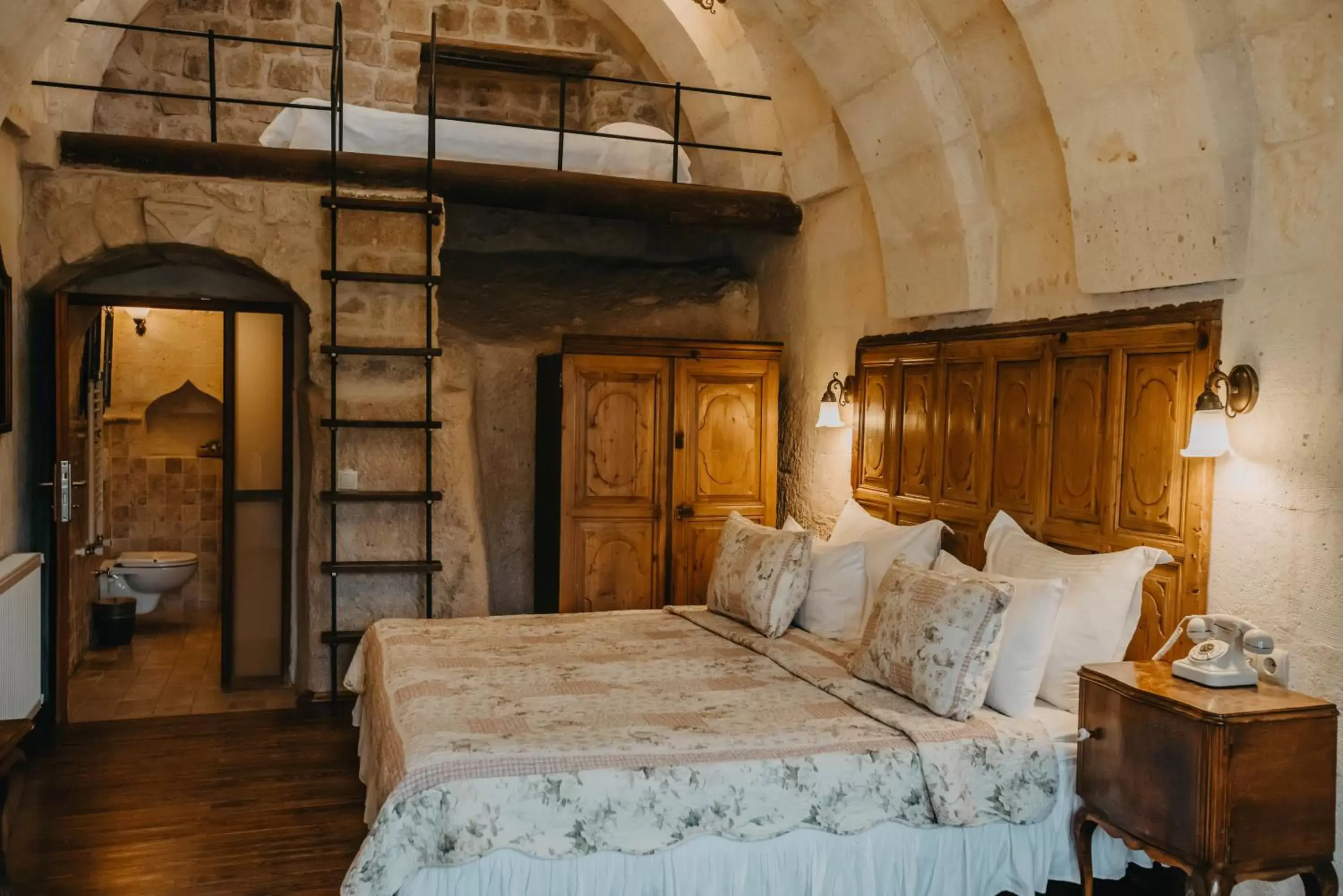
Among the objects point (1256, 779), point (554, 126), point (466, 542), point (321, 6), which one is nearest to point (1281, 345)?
point (1256, 779)

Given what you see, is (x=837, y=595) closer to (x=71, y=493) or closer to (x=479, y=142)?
(x=479, y=142)

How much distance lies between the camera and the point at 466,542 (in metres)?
5.25

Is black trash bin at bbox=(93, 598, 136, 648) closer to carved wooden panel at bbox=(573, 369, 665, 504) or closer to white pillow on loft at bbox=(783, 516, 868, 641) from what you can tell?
carved wooden panel at bbox=(573, 369, 665, 504)

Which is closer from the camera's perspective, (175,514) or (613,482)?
(613,482)

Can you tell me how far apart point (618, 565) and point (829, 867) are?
2.81 metres

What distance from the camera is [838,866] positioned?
9.41ft

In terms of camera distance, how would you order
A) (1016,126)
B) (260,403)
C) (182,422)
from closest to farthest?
(1016,126) → (260,403) → (182,422)

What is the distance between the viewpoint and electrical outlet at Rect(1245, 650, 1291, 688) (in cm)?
288

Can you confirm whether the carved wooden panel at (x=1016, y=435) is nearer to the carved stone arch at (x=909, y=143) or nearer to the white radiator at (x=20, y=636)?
the carved stone arch at (x=909, y=143)

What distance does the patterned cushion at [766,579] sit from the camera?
166 inches

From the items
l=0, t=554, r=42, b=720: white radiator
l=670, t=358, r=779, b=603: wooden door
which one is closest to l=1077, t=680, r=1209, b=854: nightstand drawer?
l=670, t=358, r=779, b=603: wooden door

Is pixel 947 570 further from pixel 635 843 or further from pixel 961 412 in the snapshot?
pixel 635 843

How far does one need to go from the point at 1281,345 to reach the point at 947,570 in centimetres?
135

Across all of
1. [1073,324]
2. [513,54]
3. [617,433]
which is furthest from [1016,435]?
[513,54]
